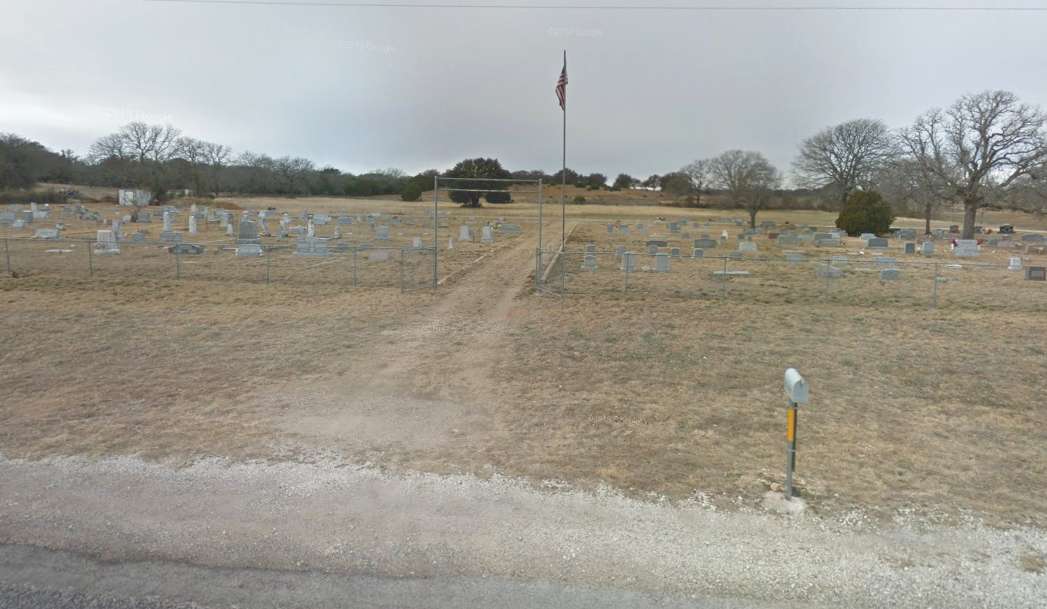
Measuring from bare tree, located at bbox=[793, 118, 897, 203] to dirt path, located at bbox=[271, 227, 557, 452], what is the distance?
2509 inches

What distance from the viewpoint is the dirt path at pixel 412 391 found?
5684 mm

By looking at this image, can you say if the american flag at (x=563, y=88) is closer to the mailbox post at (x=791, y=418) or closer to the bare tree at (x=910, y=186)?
the mailbox post at (x=791, y=418)

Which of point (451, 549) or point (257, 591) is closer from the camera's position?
point (257, 591)

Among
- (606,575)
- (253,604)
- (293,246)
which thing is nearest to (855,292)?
(606,575)

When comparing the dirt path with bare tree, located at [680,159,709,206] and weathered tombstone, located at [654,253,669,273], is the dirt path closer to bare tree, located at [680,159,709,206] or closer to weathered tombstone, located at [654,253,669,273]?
weathered tombstone, located at [654,253,669,273]

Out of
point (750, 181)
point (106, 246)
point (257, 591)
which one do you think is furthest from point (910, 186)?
point (257, 591)

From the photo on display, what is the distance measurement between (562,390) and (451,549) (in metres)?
3.63

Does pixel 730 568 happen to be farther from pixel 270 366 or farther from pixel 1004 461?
pixel 270 366

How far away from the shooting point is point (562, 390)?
7141 millimetres

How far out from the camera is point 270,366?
7.97 meters

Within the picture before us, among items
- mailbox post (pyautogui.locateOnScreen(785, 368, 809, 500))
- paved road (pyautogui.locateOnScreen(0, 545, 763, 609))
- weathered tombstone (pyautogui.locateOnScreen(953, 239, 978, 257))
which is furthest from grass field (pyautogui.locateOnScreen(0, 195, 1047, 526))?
weathered tombstone (pyautogui.locateOnScreen(953, 239, 978, 257))

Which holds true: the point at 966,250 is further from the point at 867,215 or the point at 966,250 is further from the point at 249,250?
the point at 249,250

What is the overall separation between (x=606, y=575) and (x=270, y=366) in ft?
19.7

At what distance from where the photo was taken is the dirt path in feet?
18.6
